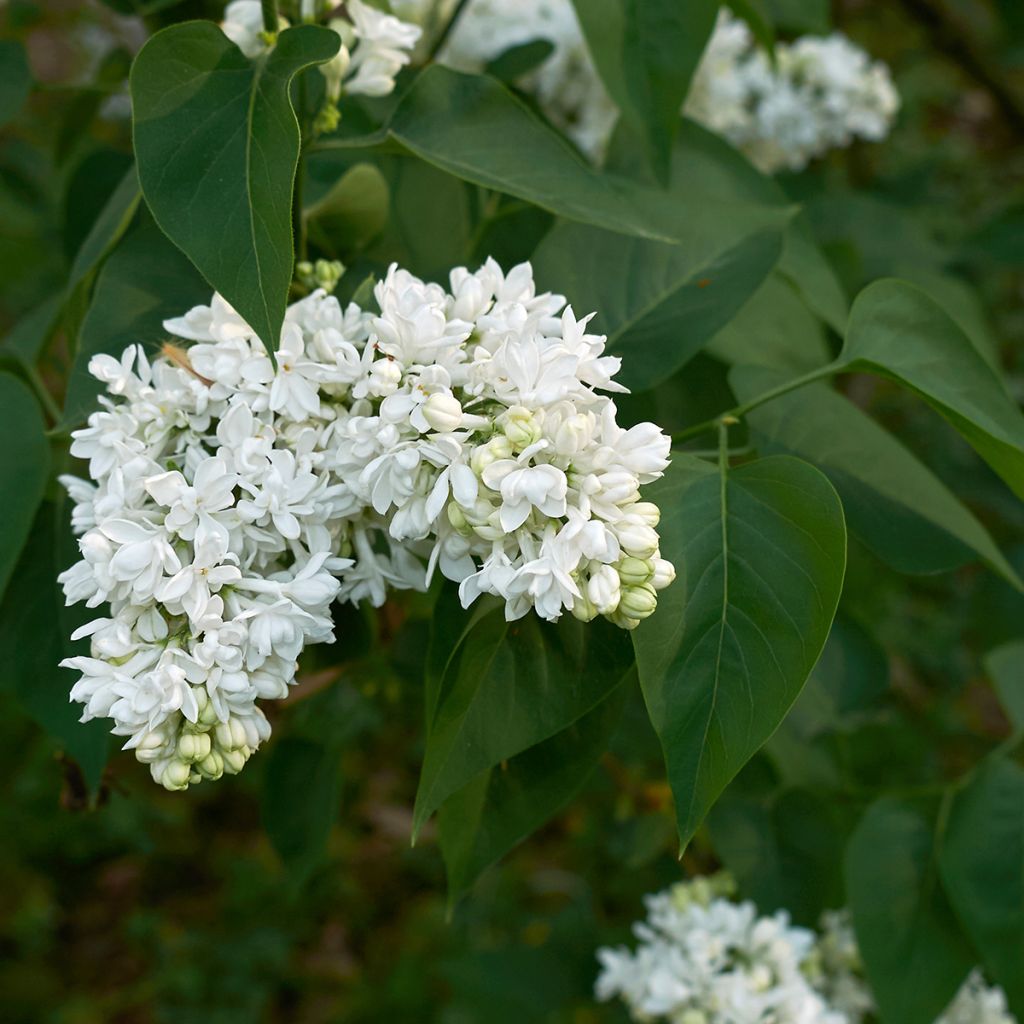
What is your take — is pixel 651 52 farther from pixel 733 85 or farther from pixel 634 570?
pixel 733 85

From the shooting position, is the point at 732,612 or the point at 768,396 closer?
the point at 732,612

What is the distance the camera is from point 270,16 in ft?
3.41

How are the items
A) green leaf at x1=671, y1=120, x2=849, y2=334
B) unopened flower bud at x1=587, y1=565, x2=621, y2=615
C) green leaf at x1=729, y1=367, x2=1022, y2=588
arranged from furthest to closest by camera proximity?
green leaf at x1=671, y1=120, x2=849, y2=334
green leaf at x1=729, y1=367, x2=1022, y2=588
unopened flower bud at x1=587, y1=565, x2=621, y2=615

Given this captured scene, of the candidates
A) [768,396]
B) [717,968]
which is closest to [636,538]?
[768,396]

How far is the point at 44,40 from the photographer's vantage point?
4945 mm

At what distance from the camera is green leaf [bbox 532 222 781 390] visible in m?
1.12

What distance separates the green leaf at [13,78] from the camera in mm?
1355

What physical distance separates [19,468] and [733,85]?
5.39 feet

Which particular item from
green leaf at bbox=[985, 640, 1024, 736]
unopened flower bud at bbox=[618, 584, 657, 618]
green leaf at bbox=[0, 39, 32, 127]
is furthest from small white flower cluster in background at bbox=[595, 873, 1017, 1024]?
green leaf at bbox=[0, 39, 32, 127]

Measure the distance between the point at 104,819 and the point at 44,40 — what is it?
3.70 meters

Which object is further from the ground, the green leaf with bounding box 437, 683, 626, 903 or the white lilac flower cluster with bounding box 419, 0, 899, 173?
the white lilac flower cluster with bounding box 419, 0, 899, 173

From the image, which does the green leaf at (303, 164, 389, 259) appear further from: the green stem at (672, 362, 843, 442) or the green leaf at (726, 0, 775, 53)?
the green leaf at (726, 0, 775, 53)

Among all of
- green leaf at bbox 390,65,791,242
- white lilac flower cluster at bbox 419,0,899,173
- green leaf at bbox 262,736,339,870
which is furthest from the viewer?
white lilac flower cluster at bbox 419,0,899,173

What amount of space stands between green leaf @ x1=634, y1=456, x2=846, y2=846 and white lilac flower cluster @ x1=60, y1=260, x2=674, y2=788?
67mm
